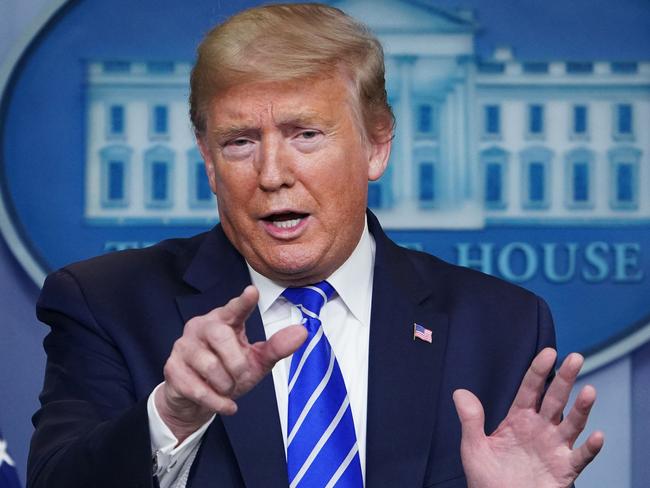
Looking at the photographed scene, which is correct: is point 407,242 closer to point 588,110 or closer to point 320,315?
point 588,110

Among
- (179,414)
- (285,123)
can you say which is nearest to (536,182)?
(285,123)

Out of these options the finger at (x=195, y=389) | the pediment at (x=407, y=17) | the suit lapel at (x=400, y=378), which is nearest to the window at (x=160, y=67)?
the pediment at (x=407, y=17)

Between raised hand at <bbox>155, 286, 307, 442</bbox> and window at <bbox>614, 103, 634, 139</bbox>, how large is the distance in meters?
1.61

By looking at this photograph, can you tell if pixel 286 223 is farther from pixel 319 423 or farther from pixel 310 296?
pixel 319 423

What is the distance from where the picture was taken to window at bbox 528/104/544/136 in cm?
293

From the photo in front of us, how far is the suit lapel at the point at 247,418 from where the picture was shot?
6.24ft

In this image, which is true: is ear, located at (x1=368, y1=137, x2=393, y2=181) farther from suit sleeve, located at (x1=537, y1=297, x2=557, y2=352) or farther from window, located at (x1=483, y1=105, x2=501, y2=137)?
window, located at (x1=483, y1=105, x2=501, y2=137)

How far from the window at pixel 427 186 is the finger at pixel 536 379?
1190 mm

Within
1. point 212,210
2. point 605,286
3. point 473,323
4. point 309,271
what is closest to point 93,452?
point 309,271

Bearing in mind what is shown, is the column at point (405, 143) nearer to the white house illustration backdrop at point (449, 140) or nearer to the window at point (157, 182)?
the white house illustration backdrop at point (449, 140)

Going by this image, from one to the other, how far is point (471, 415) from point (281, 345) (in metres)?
0.37

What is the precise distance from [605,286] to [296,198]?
1.17 metres

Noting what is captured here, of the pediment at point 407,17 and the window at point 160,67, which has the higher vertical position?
the pediment at point 407,17

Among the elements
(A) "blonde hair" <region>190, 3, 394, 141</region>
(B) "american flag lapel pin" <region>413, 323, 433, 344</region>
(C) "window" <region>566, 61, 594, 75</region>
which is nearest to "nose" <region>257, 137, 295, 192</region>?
(A) "blonde hair" <region>190, 3, 394, 141</region>
